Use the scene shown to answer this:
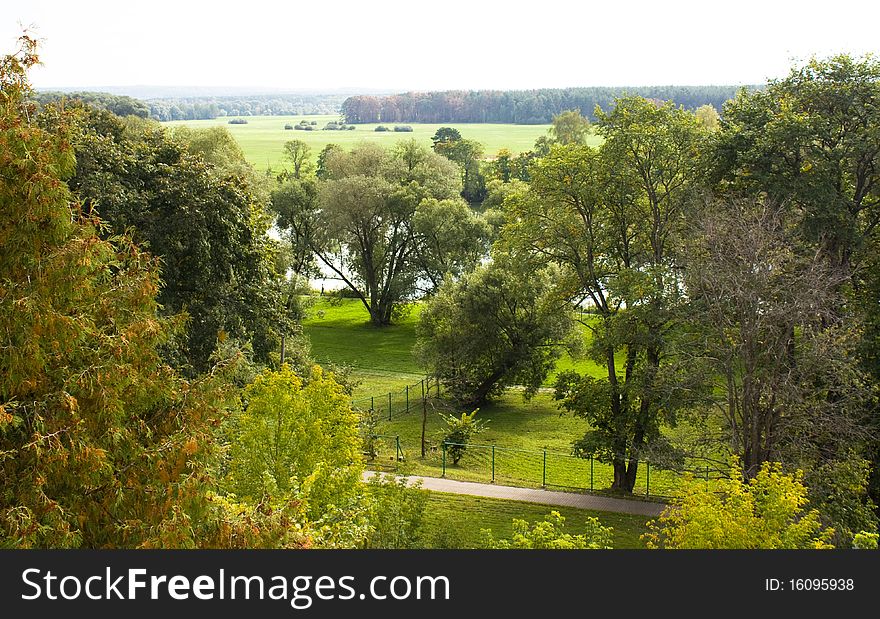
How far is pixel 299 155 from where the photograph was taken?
257 ft

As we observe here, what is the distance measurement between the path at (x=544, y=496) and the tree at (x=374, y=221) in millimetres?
30053

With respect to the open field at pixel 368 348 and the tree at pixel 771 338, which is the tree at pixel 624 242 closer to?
the tree at pixel 771 338

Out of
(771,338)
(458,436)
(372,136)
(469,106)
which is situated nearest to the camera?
(771,338)

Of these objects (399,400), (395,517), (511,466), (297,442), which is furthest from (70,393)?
(399,400)

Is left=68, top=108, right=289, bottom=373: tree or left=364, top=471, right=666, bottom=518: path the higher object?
left=68, top=108, right=289, bottom=373: tree

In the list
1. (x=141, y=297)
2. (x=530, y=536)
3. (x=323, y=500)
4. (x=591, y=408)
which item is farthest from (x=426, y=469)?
(x=141, y=297)

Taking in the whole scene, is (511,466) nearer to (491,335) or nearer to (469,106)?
(491,335)

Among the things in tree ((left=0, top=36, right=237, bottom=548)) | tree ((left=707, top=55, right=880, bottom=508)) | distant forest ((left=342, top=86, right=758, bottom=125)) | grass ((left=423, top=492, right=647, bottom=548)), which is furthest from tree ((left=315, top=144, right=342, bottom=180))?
distant forest ((left=342, top=86, right=758, bottom=125))

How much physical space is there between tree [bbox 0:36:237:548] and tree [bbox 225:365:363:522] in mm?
4947

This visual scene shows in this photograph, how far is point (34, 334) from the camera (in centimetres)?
871

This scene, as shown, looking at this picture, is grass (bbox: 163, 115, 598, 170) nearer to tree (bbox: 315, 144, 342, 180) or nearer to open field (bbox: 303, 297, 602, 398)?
tree (bbox: 315, 144, 342, 180)

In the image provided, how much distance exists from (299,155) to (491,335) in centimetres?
4415

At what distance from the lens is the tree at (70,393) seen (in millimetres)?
8641

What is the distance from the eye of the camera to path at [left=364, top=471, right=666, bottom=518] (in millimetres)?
23797
